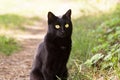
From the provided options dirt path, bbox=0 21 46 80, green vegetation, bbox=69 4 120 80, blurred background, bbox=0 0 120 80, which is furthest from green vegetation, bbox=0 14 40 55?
green vegetation, bbox=69 4 120 80

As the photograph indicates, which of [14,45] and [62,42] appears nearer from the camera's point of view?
[62,42]

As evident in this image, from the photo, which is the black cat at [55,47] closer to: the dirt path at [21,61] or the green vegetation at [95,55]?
the green vegetation at [95,55]

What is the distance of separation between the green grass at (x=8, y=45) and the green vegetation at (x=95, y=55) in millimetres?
1488

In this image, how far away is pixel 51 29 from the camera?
6.29 metres

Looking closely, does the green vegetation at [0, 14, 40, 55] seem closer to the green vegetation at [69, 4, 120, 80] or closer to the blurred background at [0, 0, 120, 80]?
the blurred background at [0, 0, 120, 80]

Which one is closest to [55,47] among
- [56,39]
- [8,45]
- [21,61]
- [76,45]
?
[56,39]

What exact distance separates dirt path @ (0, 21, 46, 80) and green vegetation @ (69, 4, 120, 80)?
967mm

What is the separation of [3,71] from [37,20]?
8244 mm

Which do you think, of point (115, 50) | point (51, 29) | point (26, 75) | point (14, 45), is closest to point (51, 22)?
point (51, 29)

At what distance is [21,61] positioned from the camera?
29.5 ft

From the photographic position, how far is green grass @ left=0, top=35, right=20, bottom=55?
31.7ft

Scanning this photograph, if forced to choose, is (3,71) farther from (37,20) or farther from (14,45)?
(37,20)

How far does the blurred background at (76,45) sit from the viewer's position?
670 cm

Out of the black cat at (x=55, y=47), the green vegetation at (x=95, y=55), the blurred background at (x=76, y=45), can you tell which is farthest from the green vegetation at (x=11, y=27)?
the black cat at (x=55, y=47)
